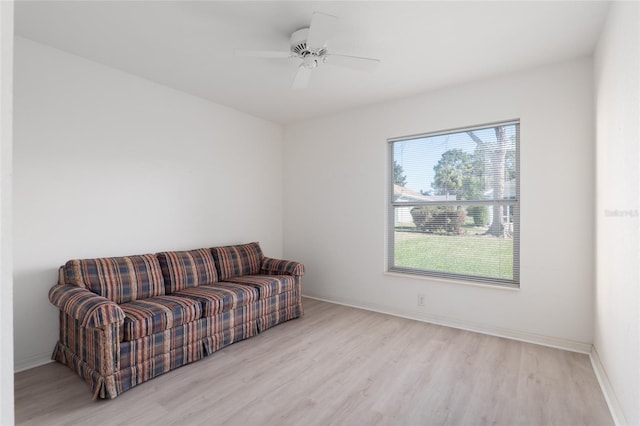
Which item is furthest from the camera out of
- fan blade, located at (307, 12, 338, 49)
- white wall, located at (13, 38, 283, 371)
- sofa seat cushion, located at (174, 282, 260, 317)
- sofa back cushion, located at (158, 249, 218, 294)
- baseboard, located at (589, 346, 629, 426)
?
sofa back cushion, located at (158, 249, 218, 294)

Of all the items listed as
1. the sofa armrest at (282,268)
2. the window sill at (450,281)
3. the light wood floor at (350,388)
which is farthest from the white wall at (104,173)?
the window sill at (450,281)

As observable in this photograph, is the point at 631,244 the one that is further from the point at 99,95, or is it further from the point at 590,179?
the point at 99,95

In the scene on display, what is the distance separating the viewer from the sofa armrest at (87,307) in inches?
82.3

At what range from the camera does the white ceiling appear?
2188 millimetres

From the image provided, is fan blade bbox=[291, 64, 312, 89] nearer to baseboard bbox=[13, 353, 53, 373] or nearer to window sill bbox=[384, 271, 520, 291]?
window sill bbox=[384, 271, 520, 291]

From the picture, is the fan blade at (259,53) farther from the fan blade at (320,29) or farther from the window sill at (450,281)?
the window sill at (450,281)

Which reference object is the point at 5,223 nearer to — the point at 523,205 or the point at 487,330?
the point at 523,205

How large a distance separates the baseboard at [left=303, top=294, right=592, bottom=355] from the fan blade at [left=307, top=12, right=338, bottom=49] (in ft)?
9.96

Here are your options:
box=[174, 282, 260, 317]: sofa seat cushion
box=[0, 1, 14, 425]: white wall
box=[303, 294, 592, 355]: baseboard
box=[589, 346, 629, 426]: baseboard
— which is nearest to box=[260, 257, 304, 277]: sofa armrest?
box=[174, 282, 260, 317]: sofa seat cushion

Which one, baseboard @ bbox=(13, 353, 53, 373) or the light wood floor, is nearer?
the light wood floor

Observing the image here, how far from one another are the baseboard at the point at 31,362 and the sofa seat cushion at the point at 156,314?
31.1 inches

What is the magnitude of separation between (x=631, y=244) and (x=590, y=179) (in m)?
1.43

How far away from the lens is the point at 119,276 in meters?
2.79

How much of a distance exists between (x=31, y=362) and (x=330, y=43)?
140 inches
